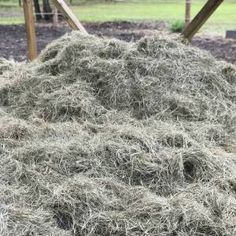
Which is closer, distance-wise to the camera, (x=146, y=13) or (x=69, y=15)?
(x=69, y=15)

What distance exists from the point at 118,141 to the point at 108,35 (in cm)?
753

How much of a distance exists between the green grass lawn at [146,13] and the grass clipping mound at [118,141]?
709 cm

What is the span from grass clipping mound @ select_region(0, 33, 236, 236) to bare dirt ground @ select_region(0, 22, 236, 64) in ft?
10.4

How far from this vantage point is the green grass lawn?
1315 centimetres

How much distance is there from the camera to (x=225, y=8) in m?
16.8

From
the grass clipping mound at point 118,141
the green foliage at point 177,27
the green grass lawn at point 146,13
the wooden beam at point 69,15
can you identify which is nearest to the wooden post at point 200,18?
the grass clipping mound at point 118,141

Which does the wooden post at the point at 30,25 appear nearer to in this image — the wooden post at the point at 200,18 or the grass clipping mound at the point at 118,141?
the grass clipping mound at the point at 118,141

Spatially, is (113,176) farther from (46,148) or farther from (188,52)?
(188,52)

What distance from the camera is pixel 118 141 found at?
11.8 ft

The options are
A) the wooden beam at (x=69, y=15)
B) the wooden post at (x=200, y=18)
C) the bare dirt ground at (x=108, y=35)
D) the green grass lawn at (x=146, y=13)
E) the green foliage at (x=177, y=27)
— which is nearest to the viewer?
the wooden post at (x=200, y=18)

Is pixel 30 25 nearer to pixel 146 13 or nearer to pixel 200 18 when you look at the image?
pixel 200 18

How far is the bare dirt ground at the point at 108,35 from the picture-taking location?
336 inches

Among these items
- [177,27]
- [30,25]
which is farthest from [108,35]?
[30,25]

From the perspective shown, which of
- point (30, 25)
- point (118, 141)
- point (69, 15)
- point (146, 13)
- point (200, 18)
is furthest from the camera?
point (146, 13)
